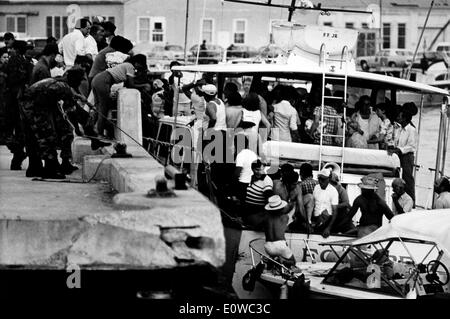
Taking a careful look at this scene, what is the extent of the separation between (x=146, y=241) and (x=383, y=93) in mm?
9357

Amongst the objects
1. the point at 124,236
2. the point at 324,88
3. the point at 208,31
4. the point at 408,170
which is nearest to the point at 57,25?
the point at 208,31

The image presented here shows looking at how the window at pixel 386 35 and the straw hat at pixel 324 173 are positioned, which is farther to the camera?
the window at pixel 386 35

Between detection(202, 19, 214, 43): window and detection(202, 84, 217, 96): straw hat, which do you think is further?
detection(202, 19, 214, 43): window

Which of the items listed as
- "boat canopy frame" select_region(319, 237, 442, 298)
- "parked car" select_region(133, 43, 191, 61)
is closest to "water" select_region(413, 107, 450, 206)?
"boat canopy frame" select_region(319, 237, 442, 298)

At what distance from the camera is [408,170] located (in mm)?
17125

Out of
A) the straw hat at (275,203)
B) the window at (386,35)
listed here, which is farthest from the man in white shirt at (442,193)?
the window at (386,35)

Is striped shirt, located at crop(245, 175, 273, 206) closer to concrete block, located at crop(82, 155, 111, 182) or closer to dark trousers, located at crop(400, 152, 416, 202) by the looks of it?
concrete block, located at crop(82, 155, 111, 182)

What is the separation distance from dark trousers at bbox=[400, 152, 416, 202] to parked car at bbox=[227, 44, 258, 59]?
142ft

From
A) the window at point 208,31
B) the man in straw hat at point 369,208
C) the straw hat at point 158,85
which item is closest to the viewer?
the man in straw hat at point 369,208

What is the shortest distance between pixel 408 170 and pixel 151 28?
175 feet

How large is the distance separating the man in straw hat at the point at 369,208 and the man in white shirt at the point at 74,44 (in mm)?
5753

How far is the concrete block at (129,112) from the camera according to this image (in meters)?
15.2

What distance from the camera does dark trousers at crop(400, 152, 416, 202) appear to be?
55.9 feet

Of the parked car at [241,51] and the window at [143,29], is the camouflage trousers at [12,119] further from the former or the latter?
the window at [143,29]
